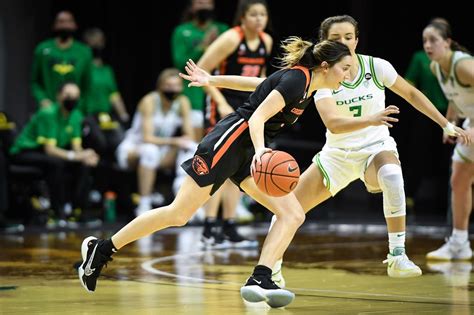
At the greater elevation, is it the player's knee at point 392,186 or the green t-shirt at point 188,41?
the green t-shirt at point 188,41

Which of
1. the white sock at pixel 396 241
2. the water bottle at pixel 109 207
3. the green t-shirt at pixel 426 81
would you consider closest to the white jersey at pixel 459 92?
the white sock at pixel 396 241

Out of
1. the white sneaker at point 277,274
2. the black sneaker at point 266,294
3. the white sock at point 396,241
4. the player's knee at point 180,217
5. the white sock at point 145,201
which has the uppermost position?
the player's knee at point 180,217

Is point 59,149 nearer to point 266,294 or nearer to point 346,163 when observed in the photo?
point 346,163

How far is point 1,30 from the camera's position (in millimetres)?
14875

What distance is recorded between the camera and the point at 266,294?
612 cm

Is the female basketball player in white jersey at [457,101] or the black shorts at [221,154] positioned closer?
the black shorts at [221,154]

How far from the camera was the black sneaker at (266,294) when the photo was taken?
6.11 metres

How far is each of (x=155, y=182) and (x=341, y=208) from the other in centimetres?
305

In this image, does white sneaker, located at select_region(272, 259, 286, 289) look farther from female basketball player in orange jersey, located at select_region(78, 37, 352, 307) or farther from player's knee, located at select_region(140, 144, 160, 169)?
player's knee, located at select_region(140, 144, 160, 169)

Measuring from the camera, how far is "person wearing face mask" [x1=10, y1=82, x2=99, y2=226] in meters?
12.5

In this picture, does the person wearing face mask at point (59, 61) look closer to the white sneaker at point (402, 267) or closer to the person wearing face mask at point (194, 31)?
the person wearing face mask at point (194, 31)

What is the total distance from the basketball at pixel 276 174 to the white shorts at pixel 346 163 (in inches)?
46.7

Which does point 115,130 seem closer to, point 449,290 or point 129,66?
point 129,66

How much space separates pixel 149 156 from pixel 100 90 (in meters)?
1.79
